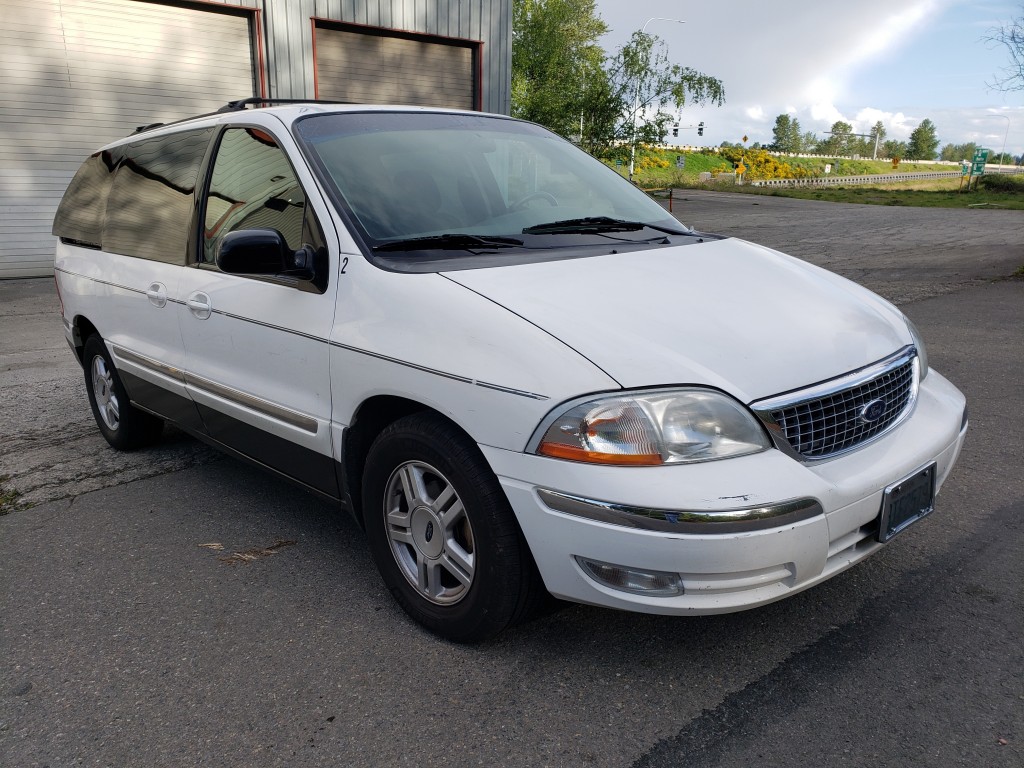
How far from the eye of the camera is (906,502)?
8.34 feet

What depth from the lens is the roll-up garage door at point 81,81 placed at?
11641mm

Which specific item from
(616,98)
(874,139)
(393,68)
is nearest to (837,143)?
(874,139)

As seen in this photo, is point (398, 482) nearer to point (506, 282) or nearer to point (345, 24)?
point (506, 282)

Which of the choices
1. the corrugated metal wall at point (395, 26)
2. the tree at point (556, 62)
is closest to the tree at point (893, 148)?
the tree at point (556, 62)

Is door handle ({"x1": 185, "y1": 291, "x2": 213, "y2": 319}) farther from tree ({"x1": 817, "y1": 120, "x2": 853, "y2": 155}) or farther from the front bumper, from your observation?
tree ({"x1": 817, "y1": 120, "x2": 853, "y2": 155})

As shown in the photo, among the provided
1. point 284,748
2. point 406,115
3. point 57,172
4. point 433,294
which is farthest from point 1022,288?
point 57,172

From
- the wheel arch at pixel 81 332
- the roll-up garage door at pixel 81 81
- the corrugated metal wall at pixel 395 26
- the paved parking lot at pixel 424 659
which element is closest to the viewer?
the paved parking lot at pixel 424 659

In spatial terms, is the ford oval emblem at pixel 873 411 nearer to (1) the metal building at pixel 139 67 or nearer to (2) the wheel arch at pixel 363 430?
(2) the wheel arch at pixel 363 430

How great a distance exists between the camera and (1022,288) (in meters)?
9.76

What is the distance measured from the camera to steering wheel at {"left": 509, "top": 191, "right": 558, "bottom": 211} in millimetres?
3287

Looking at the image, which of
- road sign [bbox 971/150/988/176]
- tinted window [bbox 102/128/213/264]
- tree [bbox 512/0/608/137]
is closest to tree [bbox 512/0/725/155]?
tree [bbox 512/0/608/137]

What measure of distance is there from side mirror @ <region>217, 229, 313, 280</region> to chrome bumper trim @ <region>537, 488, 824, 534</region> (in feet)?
4.35

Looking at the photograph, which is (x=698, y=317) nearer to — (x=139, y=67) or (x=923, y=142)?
(x=139, y=67)

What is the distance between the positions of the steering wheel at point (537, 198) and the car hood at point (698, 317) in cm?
53
